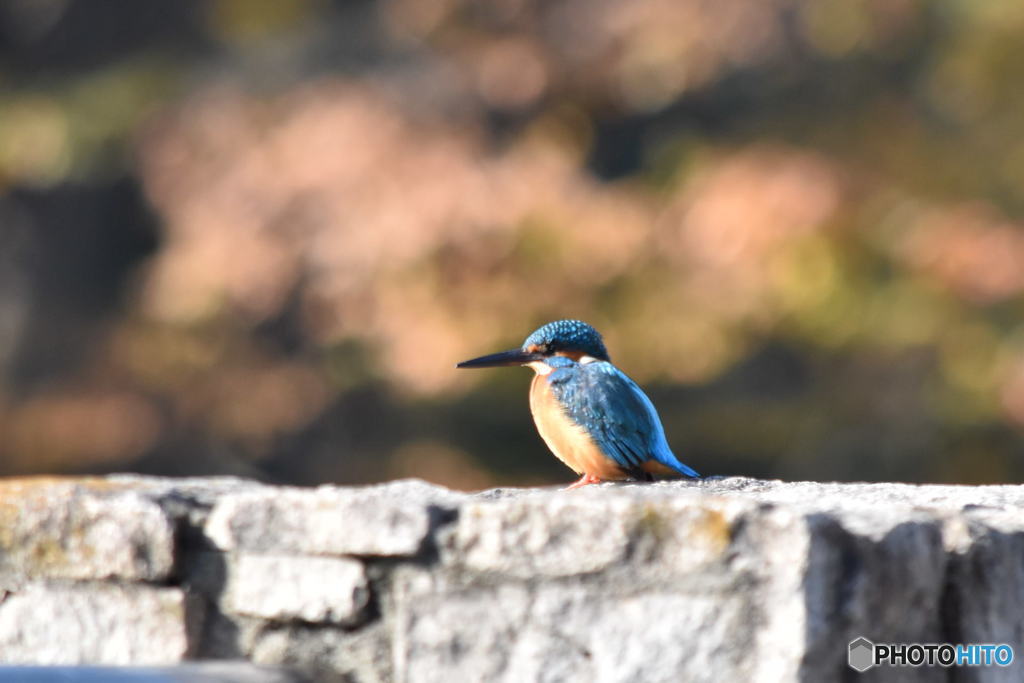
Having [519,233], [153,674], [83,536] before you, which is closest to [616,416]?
[83,536]

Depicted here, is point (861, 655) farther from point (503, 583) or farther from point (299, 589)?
point (299, 589)

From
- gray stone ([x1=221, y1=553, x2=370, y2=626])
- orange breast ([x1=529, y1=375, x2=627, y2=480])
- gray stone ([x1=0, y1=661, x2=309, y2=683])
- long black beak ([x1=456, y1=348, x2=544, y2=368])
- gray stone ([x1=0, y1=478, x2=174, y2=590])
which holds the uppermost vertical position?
long black beak ([x1=456, y1=348, x2=544, y2=368])

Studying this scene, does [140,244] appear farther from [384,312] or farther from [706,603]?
[706,603]

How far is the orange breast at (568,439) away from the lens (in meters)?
2.94

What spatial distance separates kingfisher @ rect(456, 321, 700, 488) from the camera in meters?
2.91

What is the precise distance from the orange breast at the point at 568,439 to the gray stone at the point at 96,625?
1.13m

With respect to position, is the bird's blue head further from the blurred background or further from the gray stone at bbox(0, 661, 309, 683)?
the blurred background

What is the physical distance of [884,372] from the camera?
8.89 metres

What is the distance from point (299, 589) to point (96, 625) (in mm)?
339

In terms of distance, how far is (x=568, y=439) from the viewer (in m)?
2.99

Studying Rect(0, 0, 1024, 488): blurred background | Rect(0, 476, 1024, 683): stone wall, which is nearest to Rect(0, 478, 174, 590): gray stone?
Rect(0, 476, 1024, 683): stone wall

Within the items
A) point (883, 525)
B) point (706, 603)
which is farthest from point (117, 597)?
point (883, 525)

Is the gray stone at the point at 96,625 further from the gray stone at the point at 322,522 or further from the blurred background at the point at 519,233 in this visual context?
the blurred background at the point at 519,233

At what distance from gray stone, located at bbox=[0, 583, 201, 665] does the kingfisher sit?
3.46ft
